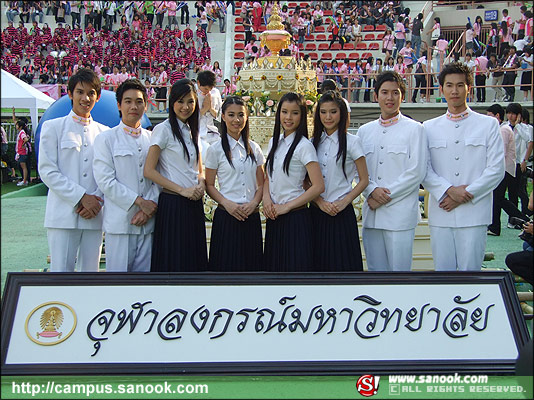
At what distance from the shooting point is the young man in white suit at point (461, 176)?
3.51m

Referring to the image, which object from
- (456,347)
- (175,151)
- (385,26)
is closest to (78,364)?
(175,151)

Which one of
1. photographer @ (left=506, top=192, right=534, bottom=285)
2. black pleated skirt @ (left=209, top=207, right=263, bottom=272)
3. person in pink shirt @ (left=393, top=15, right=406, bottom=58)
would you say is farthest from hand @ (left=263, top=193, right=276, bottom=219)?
person in pink shirt @ (left=393, top=15, right=406, bottom=58)

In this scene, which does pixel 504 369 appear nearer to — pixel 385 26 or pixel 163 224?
pixel 163 224

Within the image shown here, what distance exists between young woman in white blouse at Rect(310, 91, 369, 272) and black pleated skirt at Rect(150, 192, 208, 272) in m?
0.73

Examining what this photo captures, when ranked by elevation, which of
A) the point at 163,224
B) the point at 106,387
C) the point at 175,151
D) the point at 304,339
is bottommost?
the point at 106,387

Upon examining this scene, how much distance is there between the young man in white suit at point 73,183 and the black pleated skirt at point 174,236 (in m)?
0.40

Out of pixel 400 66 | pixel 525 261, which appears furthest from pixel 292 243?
pixel 400 66

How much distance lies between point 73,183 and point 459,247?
2262 millimetres

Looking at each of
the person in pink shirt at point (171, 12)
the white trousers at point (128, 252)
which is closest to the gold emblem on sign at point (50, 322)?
the white trousers at point (128, 252)

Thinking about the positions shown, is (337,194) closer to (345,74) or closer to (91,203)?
(91,203)

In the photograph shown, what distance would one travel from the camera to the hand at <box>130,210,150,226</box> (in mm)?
3521

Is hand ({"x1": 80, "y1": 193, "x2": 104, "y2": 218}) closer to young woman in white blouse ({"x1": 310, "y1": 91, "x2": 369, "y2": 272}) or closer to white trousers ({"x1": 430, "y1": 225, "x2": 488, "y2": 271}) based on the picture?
young woman in white blouse ({"x1": 310, "y1": 91, "x2": 369, "y2": 272})

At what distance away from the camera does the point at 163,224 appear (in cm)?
353

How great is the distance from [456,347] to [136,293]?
157 cm
